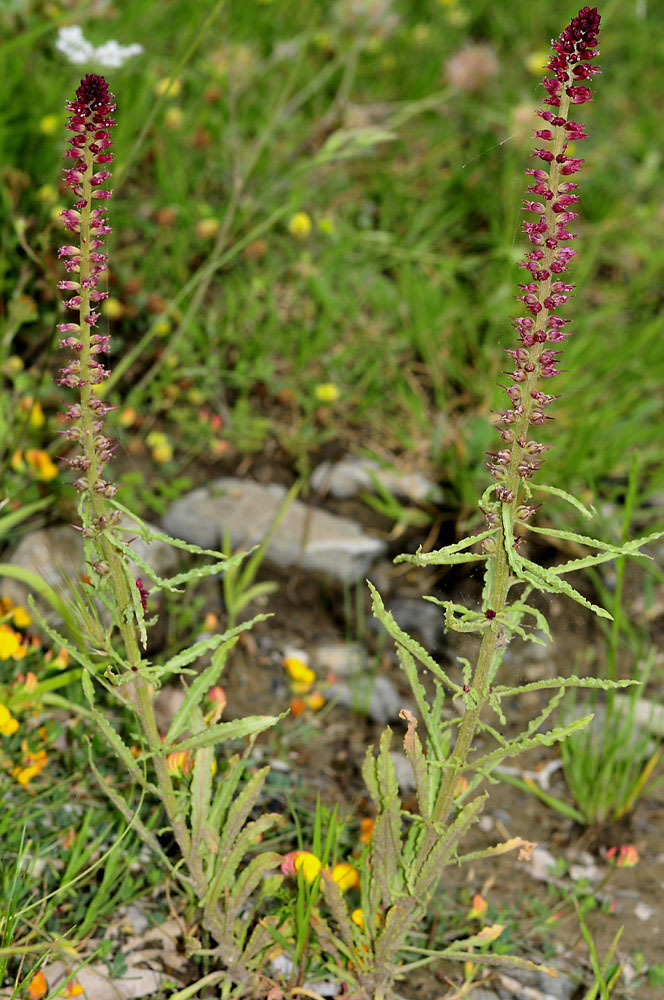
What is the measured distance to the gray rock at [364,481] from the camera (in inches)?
122

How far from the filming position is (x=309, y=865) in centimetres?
174

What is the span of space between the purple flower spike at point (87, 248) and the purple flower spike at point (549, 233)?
0.54 metres

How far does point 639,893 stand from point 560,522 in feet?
3.84

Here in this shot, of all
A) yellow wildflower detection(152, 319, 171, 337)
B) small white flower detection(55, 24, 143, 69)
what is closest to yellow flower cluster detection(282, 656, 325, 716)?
yellow wildflower detection(152, 319, 171, 337)

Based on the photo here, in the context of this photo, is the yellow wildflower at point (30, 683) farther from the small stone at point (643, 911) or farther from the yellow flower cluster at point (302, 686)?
the small stone at point (643, 911)

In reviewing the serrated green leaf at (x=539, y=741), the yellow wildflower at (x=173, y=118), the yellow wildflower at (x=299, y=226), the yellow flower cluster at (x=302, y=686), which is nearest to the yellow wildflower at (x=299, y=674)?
the yellow flower cluster at (x=302, y=686)

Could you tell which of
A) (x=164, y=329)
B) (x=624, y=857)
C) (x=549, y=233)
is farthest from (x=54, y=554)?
(x=549, y=233)

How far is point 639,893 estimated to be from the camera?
221 cm

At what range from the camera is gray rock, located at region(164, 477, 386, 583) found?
285cm

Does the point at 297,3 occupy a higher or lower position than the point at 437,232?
higher

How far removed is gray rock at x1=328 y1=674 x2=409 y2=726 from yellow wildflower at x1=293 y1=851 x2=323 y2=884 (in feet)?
2.37

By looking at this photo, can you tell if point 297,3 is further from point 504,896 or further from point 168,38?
point 504,896

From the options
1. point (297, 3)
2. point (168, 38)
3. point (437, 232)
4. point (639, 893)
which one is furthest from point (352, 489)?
point (297, 3)

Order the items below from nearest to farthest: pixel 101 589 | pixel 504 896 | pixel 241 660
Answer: pixel 101 589 < pixel 504 896 < pixel 241 660
